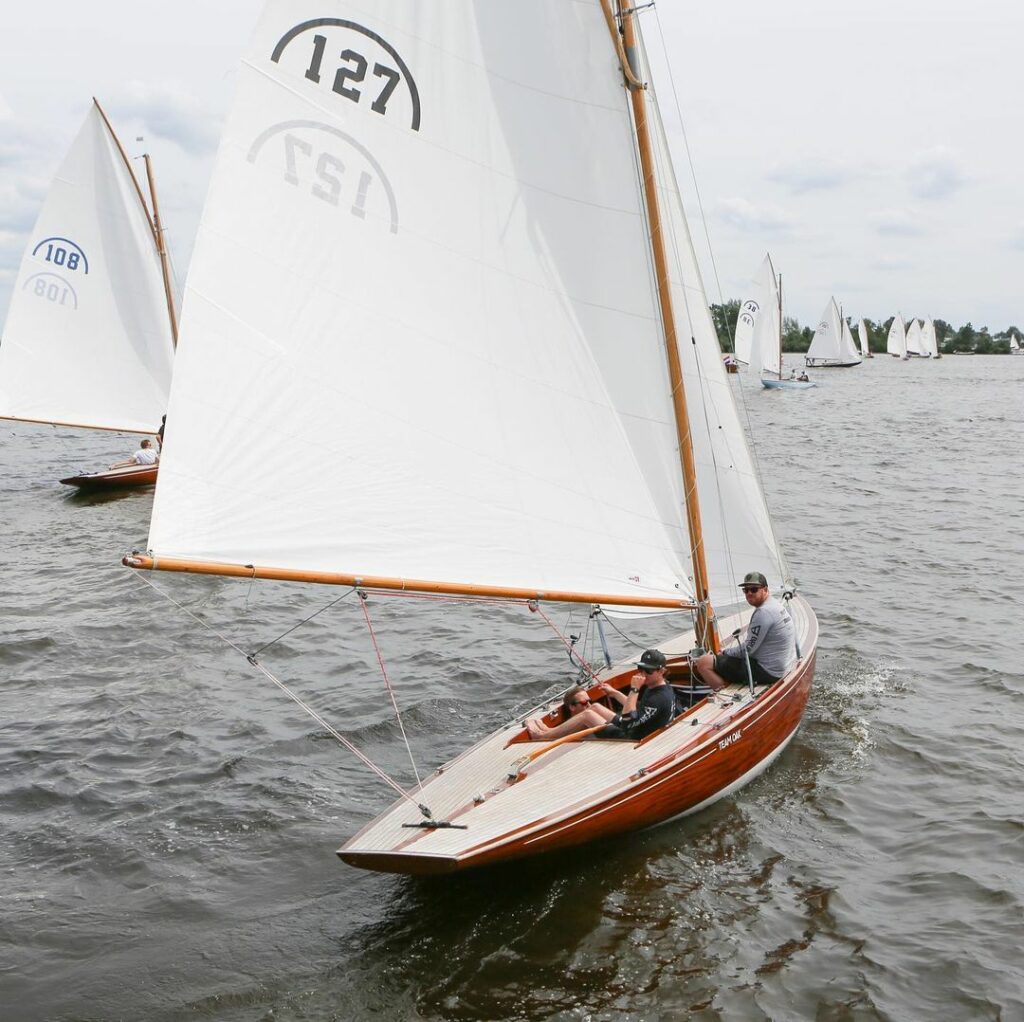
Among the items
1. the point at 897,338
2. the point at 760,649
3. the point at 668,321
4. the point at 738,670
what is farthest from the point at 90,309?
the point at 897,338

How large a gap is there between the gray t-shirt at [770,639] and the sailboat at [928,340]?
131m

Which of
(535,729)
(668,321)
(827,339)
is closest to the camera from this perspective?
(668,321)

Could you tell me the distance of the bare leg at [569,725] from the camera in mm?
11188

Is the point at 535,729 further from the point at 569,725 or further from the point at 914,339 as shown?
the point at 914,339

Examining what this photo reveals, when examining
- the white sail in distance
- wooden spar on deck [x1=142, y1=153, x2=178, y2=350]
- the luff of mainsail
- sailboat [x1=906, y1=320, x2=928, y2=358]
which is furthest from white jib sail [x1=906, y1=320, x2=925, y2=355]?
the luff of mainsail

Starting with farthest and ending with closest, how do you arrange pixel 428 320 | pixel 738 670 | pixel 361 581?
pixel 738 670
pixel 428 320
pixel 361 581

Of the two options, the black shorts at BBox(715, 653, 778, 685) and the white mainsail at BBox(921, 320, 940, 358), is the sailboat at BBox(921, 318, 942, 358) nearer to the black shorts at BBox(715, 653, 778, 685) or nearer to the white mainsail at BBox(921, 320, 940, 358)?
the white mainsail at BBox(921, 320, 940, 358)

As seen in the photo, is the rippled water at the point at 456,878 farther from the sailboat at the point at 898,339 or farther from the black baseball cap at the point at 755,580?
the sailboat at the point at 898,339

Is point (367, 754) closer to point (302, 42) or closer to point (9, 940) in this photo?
point (9, 940)

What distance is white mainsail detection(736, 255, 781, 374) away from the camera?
68.2m

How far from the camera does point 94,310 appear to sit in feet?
101

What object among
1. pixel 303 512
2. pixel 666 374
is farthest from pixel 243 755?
pixel 666 374

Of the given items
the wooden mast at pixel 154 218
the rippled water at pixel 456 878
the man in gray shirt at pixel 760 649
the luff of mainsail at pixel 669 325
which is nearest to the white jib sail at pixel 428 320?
the luff of mainsail at pixel 669 325

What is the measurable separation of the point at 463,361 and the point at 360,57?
2.87 metres
